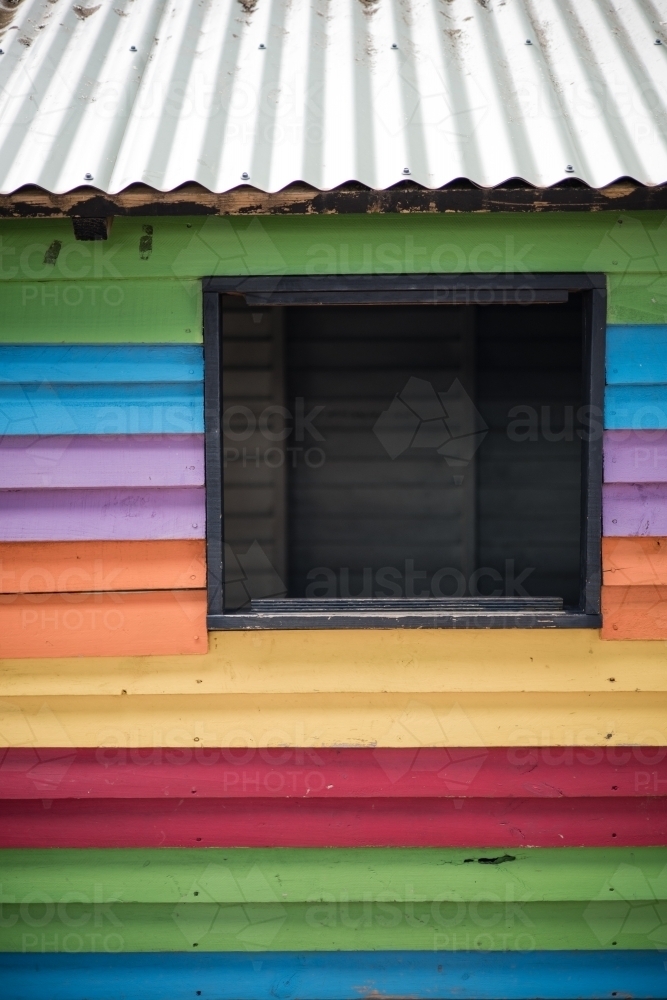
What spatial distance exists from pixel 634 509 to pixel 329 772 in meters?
1.50

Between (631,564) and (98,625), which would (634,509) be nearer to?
(631,564)

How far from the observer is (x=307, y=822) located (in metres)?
3.06

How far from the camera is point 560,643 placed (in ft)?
9.81

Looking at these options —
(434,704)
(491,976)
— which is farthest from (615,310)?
(491,976)

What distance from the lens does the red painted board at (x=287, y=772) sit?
3.02 meters

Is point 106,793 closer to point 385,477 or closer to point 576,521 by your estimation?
point 385,477

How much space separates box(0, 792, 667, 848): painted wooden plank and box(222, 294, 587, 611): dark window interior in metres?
1.98

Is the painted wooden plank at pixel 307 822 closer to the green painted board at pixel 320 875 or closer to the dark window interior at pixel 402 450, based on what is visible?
the green painted board at pixel 320 875

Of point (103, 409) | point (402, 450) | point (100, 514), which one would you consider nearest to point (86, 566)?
point (100, 514)

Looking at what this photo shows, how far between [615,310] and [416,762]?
1814 millimetres

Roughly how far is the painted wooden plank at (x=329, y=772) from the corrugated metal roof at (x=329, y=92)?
6.58ft

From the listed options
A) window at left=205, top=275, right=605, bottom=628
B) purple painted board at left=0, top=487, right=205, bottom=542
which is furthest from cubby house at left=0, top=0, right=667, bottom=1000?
window at left=205, top=275, right=605, bottom=628

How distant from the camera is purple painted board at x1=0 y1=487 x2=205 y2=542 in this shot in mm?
2945

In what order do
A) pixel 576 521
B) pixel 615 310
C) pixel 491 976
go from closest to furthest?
pixel 615 310 → pixel 491 976 → pixel 576 521
